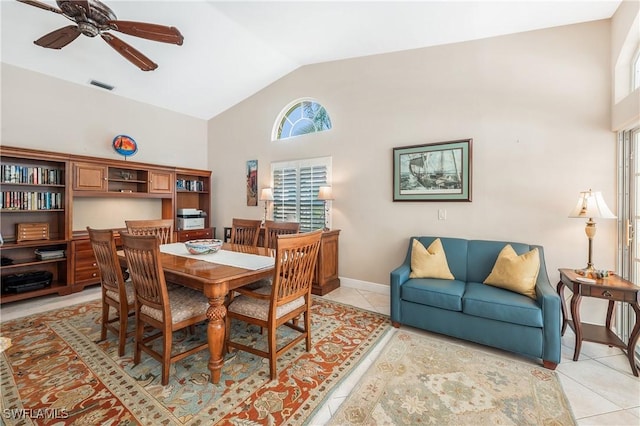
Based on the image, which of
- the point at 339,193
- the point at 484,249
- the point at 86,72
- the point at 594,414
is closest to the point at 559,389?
the point at 594,414

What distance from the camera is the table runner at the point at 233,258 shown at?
7.25ft

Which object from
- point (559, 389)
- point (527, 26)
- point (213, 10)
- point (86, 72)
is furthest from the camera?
point (86, 72)

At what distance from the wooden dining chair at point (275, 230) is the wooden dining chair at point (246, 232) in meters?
0.15

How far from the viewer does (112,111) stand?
14.5 feet

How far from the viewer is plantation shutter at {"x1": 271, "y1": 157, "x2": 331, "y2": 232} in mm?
4355

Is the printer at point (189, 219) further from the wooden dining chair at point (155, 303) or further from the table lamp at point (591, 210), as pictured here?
the table lamp at point (591, 210)

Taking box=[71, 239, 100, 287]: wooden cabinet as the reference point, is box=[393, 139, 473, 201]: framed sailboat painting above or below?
above

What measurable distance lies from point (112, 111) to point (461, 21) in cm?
509

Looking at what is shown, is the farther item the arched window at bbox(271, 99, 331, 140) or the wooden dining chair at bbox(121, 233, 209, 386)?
the arched window at bbox(271, 99, 331, 140)

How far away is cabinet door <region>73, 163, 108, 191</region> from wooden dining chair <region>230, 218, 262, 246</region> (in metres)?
2.21

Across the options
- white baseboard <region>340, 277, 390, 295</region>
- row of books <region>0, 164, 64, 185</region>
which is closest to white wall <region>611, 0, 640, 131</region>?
white baseboard <region>340, 277, 390, 295</region>

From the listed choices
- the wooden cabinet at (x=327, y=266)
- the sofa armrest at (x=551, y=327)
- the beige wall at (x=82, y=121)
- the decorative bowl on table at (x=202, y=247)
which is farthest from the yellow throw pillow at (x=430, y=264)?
the beige wall at (x=82, y=121)

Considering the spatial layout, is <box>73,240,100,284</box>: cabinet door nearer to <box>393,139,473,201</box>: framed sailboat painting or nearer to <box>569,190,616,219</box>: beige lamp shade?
<box>393,139,473,201</box>: framed sailboat painting

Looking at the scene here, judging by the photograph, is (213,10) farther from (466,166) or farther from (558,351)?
(558,351)
